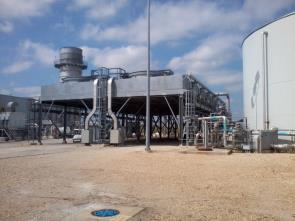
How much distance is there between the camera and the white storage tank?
25625 millimetres

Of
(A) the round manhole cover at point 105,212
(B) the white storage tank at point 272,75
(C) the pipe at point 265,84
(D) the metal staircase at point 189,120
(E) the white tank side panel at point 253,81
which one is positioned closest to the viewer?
(A) the round manhole cover at point 105,212

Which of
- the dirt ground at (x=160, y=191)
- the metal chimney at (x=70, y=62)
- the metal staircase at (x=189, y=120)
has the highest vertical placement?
the metal chimney at (x=70, y=62)

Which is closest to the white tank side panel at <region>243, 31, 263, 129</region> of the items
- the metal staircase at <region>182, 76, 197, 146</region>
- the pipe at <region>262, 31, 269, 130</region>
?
the pipe at <region>262, 31, 269, 130</region>

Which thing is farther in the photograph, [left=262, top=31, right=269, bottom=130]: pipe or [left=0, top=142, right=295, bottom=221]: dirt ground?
[left=262, top=31, right=269, bottom=130]: pipe

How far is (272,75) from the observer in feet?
88.8

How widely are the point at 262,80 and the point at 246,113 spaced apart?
16.1 ft

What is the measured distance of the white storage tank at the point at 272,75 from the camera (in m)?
25.6

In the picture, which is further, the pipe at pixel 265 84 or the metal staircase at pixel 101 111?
the metal staircase at pixel 101 111

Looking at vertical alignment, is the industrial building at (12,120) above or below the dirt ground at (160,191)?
above

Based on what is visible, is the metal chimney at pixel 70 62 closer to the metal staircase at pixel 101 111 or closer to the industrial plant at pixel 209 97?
the industrial plant at pixel 209 97

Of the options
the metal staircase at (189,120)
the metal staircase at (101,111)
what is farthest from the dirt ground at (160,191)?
the metal staircase at (101,111)

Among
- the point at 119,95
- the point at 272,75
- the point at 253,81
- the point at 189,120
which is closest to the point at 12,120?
the point at 119,95

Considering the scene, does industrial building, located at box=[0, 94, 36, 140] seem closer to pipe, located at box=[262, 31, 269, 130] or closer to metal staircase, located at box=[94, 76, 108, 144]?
metal staircase, located at box=[94, 76, 108, 144]

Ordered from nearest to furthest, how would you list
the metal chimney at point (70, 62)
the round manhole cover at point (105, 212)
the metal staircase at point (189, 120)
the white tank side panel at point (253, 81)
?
the round manhole cover at point (105, 212) → the white tank side panel at point (253, 81) → the metal staircase at point (189, 120) → the metal chimney at point (70, 62)
